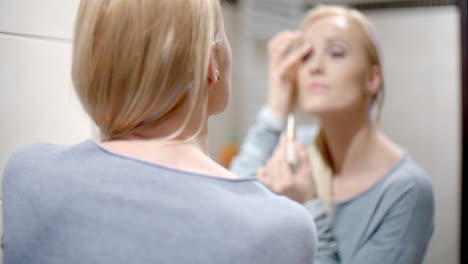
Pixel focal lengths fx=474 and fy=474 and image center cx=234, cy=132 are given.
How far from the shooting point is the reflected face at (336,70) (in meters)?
1.01

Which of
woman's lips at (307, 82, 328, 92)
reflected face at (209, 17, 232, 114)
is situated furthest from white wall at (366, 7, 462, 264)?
reflected face at (209, 17, 232, 114)

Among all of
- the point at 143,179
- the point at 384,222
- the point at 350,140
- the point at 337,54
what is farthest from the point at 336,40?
the point at 143,179

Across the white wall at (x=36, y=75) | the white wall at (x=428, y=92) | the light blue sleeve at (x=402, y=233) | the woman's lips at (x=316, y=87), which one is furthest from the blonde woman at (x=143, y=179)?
the white wall at (x=428, y=92)

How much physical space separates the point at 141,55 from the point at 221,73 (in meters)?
0.10

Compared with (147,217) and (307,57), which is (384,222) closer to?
(307,57)

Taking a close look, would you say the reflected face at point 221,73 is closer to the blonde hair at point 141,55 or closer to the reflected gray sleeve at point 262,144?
the blonde hair at point 141,55

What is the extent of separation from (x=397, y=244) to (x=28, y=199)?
0.66 metres

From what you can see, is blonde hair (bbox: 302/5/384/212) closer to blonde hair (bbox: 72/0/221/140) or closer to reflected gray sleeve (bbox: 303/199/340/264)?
reflected gray sleeve (bbox: 303/199/340/264)

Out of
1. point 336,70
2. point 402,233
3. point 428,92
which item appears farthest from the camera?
point 428,92

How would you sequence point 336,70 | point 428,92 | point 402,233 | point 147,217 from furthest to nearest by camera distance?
point 428,92
point 336,70
point 402,233
point 147,217

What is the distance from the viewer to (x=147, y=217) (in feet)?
1.35

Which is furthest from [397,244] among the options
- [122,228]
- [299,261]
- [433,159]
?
[433,159]

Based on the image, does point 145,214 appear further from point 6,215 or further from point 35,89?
point 35,89

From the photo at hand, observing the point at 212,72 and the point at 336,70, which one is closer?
the point at 212,72
